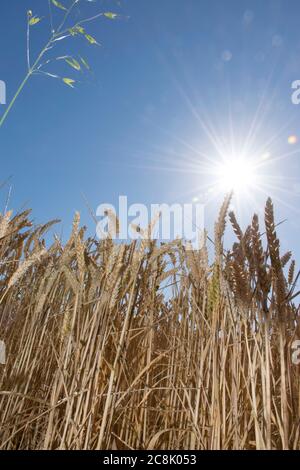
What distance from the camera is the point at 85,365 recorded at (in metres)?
1.17

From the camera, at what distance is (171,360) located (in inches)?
61.9

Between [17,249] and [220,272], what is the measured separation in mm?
1327

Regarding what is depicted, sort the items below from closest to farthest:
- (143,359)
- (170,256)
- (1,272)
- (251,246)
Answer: (251,246), (143,359), (170,256), (1,272)

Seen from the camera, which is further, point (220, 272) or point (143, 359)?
point (143, 359)

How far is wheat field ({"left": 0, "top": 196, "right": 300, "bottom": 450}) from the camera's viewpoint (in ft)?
3.38

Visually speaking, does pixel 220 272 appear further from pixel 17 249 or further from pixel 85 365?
pixel 17 249

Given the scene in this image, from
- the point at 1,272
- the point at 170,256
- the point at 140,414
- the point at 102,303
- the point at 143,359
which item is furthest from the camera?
the point at 1,272

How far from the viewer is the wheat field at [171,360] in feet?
3.38
